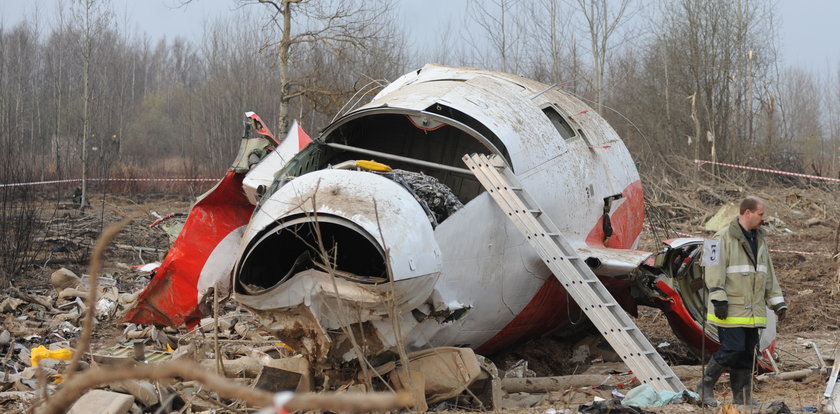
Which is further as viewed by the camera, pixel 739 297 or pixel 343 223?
pixel 739 297

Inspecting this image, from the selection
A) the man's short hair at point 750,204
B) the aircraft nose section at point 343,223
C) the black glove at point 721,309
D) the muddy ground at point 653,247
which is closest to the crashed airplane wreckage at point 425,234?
the aircraft nose section at point 343,223

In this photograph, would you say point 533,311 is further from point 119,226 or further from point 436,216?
point 119,226

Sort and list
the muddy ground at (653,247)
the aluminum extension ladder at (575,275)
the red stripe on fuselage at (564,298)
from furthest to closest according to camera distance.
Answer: the muddy ground at (653,247) < the red stripe on fuselage at (564,298) < the aluminum extension ladder at (575,275)

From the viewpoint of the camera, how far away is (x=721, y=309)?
7.13 meters

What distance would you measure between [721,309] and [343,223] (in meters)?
3.31

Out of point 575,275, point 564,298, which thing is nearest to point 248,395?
point 575,275

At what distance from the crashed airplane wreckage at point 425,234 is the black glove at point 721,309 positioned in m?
0.67

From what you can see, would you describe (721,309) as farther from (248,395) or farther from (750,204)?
(248,395)

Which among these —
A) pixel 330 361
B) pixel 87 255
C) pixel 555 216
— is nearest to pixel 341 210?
pixel 330 361

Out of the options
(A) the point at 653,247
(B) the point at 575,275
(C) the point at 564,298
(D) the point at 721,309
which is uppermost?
(B) the point at 575,275

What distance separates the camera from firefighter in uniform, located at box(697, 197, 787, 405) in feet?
23.5

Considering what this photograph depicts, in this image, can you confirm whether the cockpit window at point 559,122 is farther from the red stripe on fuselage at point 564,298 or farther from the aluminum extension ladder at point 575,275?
the aluminum extension ladder at point 575,275

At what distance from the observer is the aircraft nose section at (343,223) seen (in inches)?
239

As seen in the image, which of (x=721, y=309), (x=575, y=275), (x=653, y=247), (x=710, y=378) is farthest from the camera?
(x=653, y=247)
